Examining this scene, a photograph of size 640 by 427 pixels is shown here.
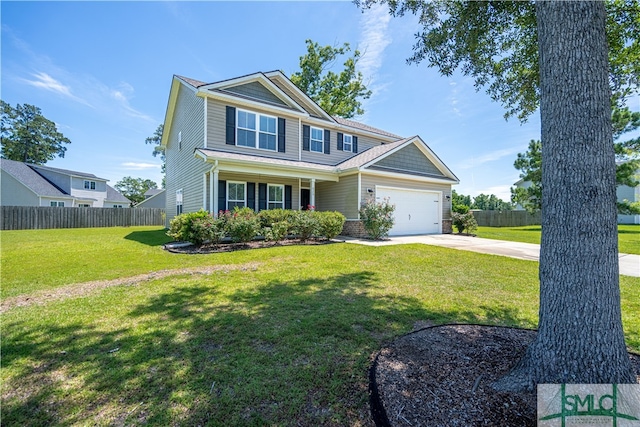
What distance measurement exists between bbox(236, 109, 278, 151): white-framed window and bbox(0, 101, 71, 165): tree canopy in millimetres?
43073

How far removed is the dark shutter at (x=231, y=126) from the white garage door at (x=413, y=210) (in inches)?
282

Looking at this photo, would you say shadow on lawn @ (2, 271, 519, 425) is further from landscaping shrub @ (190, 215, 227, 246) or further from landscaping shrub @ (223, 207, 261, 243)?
landscaping shrub @ (223, 207, 261, 243)

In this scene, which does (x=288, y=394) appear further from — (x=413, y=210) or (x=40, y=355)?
(x=413, y=210)

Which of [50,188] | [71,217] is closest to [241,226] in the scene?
[71,217]

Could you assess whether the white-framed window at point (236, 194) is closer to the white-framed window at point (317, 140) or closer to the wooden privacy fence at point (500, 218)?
the white-framed window at point (317, 140)

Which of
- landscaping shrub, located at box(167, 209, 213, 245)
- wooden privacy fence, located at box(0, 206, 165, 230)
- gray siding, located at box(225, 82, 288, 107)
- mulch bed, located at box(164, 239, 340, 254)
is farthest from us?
wooden privacy fence, located at box(0, 206, 165, 230)

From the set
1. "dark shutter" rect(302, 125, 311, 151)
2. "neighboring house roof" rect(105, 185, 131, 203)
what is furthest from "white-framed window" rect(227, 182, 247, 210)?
"neighboring house roof" rect(105, 185, 131, 203)

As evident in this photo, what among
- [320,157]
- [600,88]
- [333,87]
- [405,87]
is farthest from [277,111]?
[333,87]

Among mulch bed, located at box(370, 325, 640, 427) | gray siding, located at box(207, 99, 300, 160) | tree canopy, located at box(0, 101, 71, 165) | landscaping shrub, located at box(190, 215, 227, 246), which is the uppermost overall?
tree canopy, located at box(0, 101, 71, 165)

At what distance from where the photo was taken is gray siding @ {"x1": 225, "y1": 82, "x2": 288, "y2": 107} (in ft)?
41.4

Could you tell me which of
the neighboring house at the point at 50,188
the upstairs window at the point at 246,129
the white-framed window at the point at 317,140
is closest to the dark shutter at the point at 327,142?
the white-framed window at the point at 317,140

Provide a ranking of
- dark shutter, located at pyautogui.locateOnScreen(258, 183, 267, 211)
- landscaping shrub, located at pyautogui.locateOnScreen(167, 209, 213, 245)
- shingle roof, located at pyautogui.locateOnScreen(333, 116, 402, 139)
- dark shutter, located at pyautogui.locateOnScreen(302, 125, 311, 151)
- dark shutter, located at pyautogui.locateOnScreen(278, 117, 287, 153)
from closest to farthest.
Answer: landscaping shrub, located at pyautogui.locateOnScreen(167, 209, 213, 245), dark shutter, located at pyautogui.locateOnScreen(258, 183, 267, 211), dark shutter, located at pyautogui.locateOnScreen(278, 117, 287, 153), dark shutter, located at pyautogui.locateOnScreen(302, 125, 311, 151), shingle roof, located at pyautogui.locateOnScreen(333, 116, 402, 139)

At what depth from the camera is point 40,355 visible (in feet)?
9.05

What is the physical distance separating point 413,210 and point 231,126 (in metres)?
10.0
